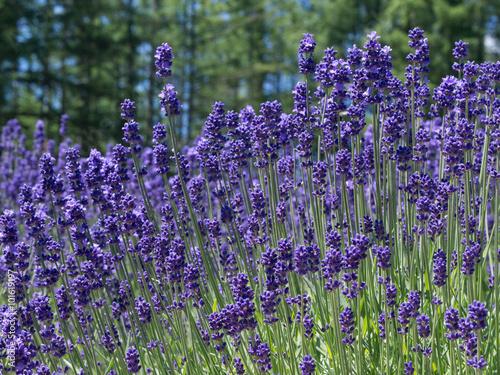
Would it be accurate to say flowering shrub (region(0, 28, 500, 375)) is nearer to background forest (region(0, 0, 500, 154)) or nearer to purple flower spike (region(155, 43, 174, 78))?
purple flower spike (region(155, 43, 174, 78))

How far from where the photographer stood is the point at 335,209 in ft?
12.4

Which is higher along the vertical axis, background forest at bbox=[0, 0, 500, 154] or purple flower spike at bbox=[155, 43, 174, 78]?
background forest at bbox=[0, 0, 500, 154]

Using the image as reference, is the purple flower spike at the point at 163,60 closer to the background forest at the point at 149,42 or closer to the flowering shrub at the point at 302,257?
the flowering shrub at the point at 302,257

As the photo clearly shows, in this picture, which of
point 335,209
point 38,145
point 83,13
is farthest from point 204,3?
point 335,209

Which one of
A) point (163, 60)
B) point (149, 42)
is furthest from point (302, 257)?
point (149, 42)

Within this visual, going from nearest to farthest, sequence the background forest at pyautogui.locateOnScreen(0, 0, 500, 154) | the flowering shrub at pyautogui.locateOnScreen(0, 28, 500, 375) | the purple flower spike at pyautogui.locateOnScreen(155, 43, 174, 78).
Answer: the flowering shrub at pyautogui.locateOnScreen(0, 28, 500, 375), the purple flower spike at pyautogui.locateOnScreen(155, 43, 174, 78), the background forest at pyautogui.locateOnScreen(0, 0, 500, 154)

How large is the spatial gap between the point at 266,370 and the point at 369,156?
5.61 ft

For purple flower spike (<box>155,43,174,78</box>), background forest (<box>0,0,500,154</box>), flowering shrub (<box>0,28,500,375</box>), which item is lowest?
flowering shrub (<box>0,28,500,375</box>)

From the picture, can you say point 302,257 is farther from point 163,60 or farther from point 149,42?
point 149,42

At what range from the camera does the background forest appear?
1909cm

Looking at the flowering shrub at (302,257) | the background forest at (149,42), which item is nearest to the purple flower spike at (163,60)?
the flowering shrub at (302,257)

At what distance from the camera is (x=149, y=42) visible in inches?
897

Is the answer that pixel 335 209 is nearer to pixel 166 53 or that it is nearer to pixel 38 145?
pixel 166 53

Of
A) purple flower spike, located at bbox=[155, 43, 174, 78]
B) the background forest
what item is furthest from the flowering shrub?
the background forest
